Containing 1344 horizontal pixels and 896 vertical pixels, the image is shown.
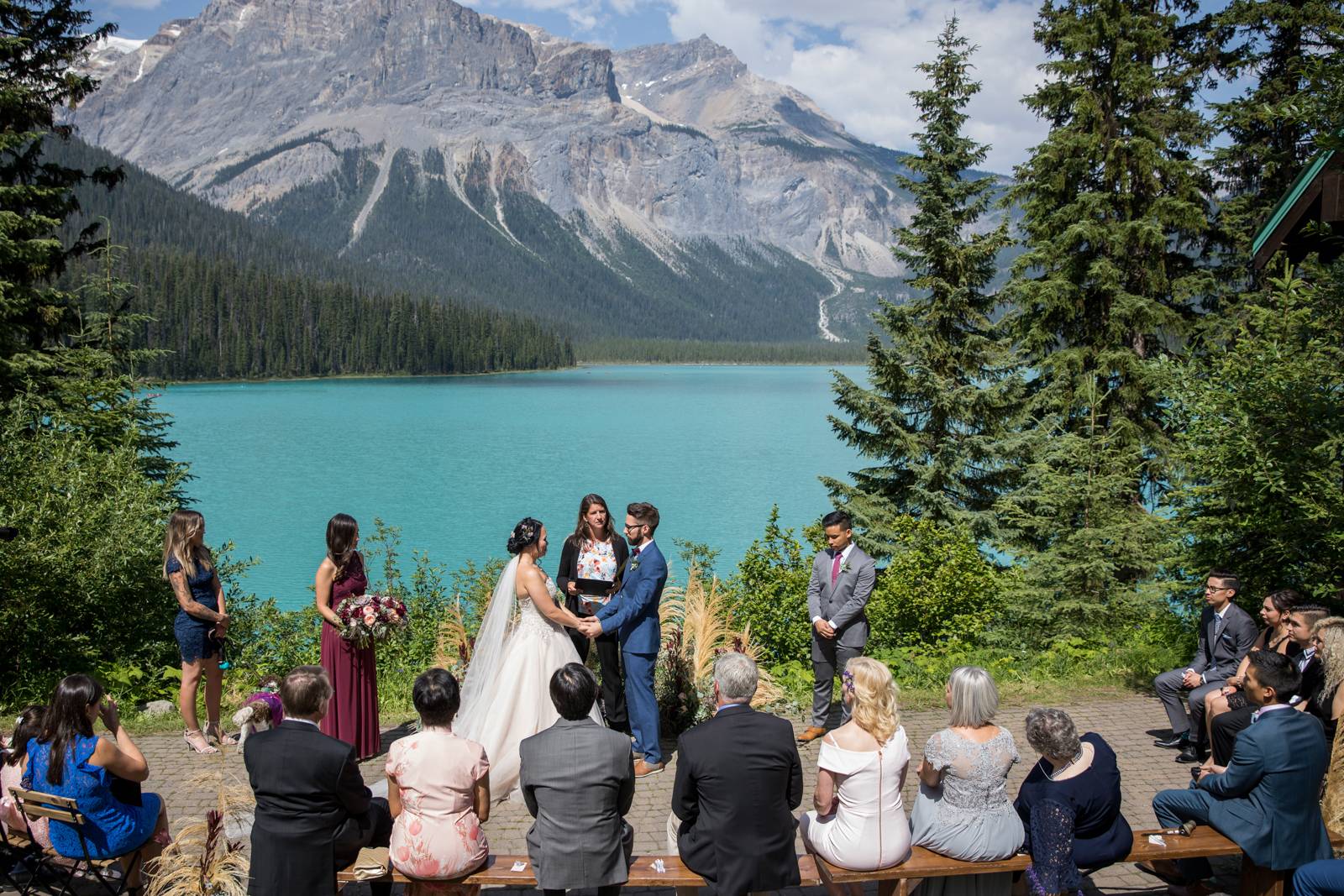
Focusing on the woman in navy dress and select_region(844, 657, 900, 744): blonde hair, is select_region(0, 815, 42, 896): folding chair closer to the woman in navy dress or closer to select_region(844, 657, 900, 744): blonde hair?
the woman in navy dress

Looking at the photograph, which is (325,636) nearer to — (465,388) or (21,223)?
(21,223)

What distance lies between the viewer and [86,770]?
402 centimetres

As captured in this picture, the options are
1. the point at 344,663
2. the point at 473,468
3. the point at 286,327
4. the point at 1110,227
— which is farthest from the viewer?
the point at 286,327

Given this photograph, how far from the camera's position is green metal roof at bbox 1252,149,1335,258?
921 centimetres

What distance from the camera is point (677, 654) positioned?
718cm

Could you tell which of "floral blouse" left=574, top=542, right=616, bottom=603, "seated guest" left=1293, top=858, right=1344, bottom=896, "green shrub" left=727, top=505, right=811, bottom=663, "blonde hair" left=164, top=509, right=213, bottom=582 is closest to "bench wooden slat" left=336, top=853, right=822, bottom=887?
"seated guest" left=1293, top=858, right=1344, bottom=896

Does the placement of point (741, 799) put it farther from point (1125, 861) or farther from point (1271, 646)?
point (1271, 646)

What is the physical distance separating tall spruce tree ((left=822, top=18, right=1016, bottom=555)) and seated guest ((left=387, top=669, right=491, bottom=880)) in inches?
403

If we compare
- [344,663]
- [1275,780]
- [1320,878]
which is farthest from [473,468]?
[1320,878]

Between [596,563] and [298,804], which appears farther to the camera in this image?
[596,563]

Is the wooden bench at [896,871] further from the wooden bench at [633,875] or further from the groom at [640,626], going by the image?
the groom at [640,626]

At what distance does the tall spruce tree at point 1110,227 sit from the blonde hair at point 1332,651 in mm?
7409

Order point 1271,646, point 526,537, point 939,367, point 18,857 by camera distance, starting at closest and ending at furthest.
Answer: point 18,857, point 1271,646, point 526,537, point 939,367

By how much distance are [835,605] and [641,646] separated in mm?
1534
